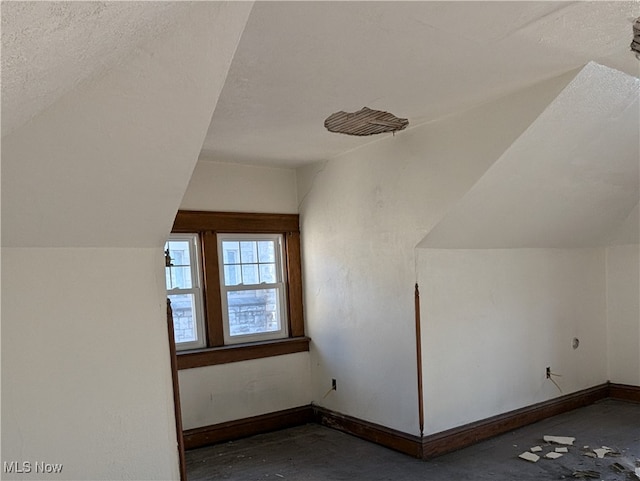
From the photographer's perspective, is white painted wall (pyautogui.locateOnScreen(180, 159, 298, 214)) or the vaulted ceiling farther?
white painted wall (pyautogui.locateOnScreen(180, 159, 298, 214))

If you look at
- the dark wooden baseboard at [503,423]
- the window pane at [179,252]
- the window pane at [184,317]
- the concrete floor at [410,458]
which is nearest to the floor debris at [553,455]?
the concrete floor at [410,458]

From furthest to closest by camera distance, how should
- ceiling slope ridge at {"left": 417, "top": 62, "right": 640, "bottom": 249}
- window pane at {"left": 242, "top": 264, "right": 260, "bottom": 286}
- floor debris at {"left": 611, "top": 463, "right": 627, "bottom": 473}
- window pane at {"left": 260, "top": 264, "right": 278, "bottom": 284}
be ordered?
window pane at {"left": 260, "top": 264, "right": 278, "bottom": 284}, window pane at {"left": 242, "top": 264, "right": 260, "bottom": 286}, floor debris at {"left": 611, "top": 463, "right": 627, "bottom": 473}, ceiling slope ridge at {"left": 417, "top": 62, "right": 640, "bottom": 249}

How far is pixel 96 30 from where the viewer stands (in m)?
1.11

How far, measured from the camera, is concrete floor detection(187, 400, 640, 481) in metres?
3.38

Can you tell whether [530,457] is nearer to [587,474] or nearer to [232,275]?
[587,474]

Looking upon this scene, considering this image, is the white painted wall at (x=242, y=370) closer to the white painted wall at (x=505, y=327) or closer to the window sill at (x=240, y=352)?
the window sill at (x=240, y=352)

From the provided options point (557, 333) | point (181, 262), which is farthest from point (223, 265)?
point (557, 333)

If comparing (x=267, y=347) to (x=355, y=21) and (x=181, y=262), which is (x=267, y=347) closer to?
(x=181, y=262)

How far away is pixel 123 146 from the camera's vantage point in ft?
5.96

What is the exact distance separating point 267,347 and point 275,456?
Result: 101 centimetres

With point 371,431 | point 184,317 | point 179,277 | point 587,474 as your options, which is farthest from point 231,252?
point 587,474

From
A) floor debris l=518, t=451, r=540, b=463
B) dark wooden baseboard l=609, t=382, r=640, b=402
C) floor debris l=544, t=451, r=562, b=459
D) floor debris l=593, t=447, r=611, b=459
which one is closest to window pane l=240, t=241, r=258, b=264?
floor debris l=518, t=451, r=540, b=463

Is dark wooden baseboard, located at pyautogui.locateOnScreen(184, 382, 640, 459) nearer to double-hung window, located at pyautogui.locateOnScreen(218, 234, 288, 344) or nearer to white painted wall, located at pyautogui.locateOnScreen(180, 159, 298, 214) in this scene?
double-hung window, located at pyautogui.locateOnScreen(218, 234, 288, 344)

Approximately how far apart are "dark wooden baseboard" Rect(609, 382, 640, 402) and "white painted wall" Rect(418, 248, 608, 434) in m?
0.16
